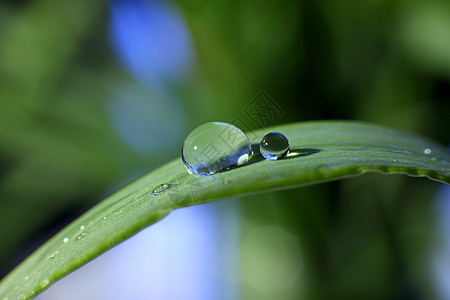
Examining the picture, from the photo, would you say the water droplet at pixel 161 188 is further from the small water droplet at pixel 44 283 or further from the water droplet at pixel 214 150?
the small water droplet at pixel 44 283

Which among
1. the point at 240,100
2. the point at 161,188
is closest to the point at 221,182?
the point at 161,188

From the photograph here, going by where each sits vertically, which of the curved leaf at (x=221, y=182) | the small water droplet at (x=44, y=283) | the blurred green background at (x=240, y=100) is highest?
the blurred green background at (x=240, y=100)

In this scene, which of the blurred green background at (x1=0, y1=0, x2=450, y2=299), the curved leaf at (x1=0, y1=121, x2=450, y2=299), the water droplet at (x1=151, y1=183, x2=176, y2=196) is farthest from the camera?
the blurred green background at (x1=0, y1=0, x2=450, y2=299)

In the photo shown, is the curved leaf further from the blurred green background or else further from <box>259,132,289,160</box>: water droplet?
the blurred green background

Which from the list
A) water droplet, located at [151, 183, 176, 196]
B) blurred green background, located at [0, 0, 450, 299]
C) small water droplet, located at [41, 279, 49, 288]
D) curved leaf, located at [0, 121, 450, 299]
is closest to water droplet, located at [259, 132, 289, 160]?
curved leaf, located at [0, 121, 450, 299]

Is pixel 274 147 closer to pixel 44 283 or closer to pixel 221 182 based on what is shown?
pixel 221 182

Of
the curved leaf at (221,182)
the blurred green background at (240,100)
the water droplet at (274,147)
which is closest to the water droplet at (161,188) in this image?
the curved leaf at (221,182)
